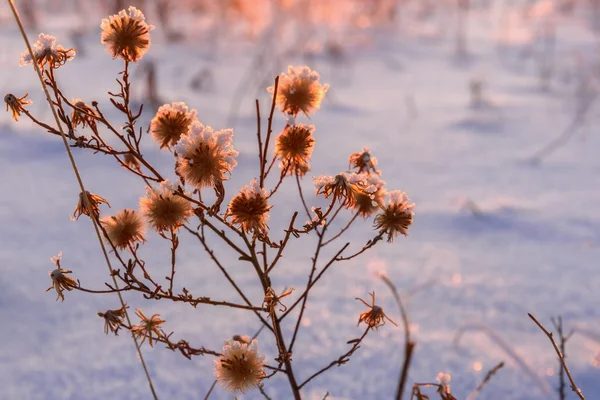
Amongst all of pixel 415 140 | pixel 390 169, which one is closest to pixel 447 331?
pixel 390 169

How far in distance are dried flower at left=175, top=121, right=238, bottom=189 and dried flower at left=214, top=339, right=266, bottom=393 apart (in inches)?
9.7

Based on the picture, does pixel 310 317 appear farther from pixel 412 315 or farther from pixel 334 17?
pixel 334 17

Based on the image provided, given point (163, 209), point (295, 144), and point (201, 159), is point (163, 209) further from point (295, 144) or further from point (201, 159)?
point (295, 144)

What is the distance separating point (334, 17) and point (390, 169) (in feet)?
15.4

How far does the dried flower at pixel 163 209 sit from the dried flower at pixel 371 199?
10.6 inches

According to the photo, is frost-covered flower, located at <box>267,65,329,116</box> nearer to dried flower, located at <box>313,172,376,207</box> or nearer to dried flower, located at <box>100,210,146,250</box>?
dried flower, located at <box>313,172,376,207</box>

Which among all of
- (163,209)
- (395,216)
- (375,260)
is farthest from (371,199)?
(375,260)

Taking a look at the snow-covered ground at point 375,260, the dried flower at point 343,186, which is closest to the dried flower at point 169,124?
the dried flower at point 343,186

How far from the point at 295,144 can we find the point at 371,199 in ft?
0.48

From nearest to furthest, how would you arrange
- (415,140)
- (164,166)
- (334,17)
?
(164,166) < (415,140) < (334,17)

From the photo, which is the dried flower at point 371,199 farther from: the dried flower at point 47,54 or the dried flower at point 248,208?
the dried flower at point 47,54

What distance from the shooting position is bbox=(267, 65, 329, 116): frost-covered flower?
896mm

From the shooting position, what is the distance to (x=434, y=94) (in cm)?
457

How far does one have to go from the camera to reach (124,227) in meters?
0.89
